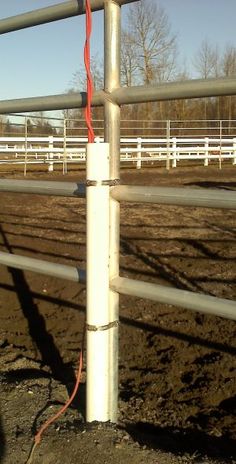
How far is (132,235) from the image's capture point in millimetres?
7453

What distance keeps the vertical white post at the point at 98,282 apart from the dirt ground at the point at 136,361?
5.8 inches

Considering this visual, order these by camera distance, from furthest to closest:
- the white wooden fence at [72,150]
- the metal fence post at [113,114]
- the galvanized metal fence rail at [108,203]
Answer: the white wooden fence at [72,150] → the metal fence post at [113,114] → the galvanized metal fence rail at [108,203]

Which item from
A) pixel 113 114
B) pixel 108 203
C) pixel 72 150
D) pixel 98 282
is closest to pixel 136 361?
pixel 98 282

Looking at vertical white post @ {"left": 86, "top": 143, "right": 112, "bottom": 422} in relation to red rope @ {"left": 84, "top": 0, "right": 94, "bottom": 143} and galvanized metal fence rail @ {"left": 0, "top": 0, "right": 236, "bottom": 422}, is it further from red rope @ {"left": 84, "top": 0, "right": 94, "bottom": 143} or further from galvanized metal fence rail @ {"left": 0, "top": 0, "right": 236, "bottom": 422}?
red rope @ {"left": 84, "top": 0, "right": 94, "bottom": 143}

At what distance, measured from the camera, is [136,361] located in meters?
3.48

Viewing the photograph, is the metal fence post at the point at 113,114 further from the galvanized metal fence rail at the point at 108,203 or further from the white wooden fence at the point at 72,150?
the white wooden fence at the point at 72,150

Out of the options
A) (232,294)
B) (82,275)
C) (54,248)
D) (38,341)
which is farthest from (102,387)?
(54,248)

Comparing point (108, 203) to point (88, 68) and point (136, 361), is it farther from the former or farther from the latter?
point (136, 361)

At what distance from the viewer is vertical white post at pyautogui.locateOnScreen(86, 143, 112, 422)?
2.00 metres

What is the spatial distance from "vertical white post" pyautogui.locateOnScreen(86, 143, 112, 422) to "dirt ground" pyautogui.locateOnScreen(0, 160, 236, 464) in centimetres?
15

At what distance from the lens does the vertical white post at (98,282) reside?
200 centimetres

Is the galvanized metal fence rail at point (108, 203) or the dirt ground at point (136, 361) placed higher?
the galvanized metal fence rail at point (108, 203)

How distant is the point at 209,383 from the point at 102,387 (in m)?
1.18

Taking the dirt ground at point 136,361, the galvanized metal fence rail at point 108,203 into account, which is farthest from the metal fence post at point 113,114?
the dirt ground at point 136,361
